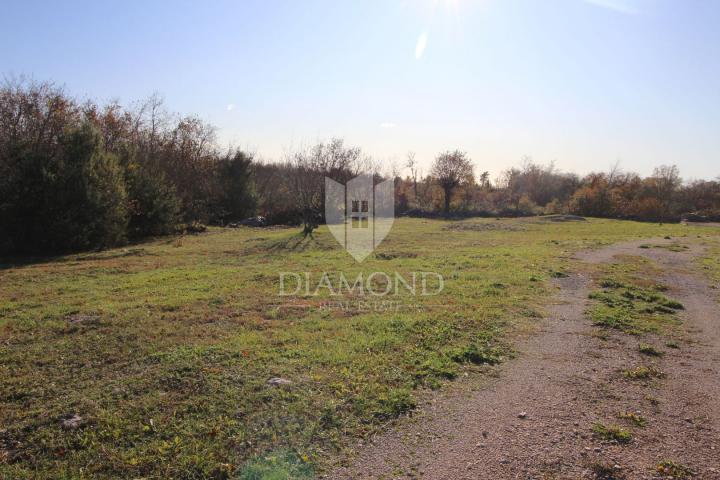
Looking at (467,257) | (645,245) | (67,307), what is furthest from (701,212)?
(67,307)

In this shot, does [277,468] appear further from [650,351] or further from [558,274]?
[558,274]

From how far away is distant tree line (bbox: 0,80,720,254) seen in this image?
14961 mm

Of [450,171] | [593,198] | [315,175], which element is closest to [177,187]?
[315,175]

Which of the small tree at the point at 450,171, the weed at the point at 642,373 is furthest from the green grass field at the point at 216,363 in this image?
the small tree at the point at 450,171

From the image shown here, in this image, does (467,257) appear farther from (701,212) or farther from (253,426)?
(701,212)

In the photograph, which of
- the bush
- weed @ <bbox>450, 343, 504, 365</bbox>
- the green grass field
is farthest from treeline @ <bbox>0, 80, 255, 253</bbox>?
weed @ <bbox>450, 343, 504, 365</bbox>

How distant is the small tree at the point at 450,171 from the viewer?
40000 millimetres

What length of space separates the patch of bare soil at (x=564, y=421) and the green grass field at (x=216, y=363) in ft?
1.21

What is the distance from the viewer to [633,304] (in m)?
7.81

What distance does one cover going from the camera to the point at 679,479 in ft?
10.1

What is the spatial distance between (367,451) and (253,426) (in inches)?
41.5

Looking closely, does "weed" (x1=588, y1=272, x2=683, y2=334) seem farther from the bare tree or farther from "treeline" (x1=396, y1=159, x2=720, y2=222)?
"treeline" (x1=396, y1=159, x2=720, y2=222)

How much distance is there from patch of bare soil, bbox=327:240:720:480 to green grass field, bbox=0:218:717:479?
0.37m

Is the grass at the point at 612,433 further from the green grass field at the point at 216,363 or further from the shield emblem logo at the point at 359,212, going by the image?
the shield emblem logo at the point at 359,212
